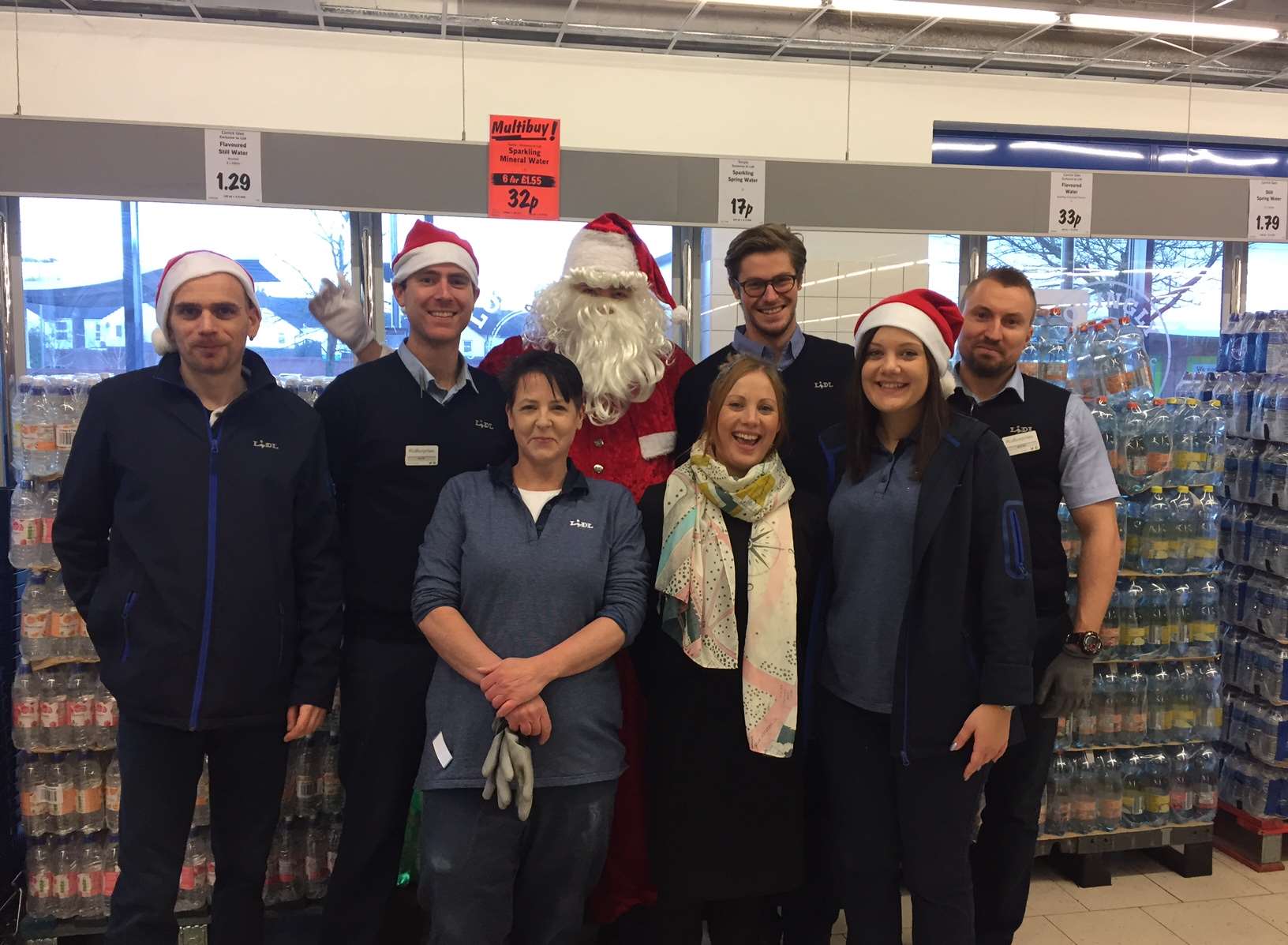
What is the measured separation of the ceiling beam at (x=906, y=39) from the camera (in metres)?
5.13

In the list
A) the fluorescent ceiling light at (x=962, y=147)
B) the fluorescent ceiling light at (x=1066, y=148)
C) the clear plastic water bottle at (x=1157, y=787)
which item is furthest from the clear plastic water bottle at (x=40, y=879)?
the fluorescent ceiling light at (x=1066, y=148)

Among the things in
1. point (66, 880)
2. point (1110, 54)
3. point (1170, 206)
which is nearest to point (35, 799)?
point (66, 880)

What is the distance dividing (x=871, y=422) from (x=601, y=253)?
38.4 inches

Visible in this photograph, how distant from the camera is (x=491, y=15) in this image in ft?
16.7

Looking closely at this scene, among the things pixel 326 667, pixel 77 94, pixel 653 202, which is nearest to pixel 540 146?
pixel 653 202

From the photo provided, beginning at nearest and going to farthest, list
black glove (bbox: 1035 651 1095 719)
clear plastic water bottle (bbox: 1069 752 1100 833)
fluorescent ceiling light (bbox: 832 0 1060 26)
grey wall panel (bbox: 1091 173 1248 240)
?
black glove (bbox: 1035 651 1095 719) → clear plastic water bottle (bbox: 1069 752 1100 833) → grey wall panel (bbox: 1091 173 1248 240) → fluorescent ceiling light (bbox: 832 0 1060 26)

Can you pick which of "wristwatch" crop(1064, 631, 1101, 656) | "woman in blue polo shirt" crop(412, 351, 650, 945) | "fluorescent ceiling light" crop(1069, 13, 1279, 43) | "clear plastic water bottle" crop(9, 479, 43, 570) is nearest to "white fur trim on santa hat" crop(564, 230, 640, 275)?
"woman in blue polo shirt" crop(412, 351, 650, 945)

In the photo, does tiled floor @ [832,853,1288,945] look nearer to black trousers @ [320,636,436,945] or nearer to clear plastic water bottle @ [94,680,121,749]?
black trousers @ [320,636,436,945]

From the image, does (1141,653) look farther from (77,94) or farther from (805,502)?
(77,94)

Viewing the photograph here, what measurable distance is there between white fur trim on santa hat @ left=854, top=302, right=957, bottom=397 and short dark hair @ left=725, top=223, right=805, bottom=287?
1.66 ft

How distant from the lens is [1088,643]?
2.37m

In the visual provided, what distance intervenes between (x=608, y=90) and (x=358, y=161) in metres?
2.96

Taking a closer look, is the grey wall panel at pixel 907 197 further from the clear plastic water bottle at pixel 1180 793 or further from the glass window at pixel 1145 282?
the glass window at pixel 1145 282

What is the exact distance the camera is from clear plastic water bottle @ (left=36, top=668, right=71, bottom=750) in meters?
2.66
